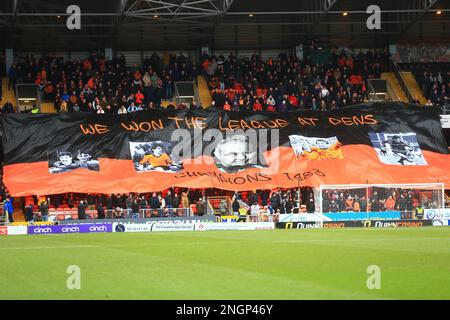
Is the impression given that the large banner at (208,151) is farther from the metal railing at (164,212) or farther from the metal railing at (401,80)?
the metal railing at (401,80)

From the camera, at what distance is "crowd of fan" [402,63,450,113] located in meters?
48.1

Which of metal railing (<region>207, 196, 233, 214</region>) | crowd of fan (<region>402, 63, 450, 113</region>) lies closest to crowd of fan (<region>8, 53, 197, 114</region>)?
metal railing (<region>207, 196, 233, 214</region>)

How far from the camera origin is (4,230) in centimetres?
3400

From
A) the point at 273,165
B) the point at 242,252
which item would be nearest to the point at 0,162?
the point at 273,165

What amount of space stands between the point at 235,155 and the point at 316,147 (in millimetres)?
4581

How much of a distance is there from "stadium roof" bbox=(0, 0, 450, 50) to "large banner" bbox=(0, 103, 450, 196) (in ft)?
20.3

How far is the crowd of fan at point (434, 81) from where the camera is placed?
48125mm

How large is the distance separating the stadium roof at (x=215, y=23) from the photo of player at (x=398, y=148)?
7.44 metres

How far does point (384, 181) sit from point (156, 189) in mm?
11609

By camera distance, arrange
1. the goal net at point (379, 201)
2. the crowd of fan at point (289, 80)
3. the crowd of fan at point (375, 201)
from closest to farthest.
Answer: the goal net at point (379, 201) < the crowd of fan at point (375, 201) < the crowd of fan at point (289, 80)

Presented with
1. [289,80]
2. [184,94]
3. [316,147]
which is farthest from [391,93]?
[184,94]

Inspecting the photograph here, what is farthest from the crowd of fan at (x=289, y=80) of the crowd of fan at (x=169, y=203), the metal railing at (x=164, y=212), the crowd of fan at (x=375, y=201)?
the crowd of fan at (x=375, y=201)

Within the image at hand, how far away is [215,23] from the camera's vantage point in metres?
47.8

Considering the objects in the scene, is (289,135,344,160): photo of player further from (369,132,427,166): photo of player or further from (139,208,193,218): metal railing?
(139,208,193,218): metal railing
